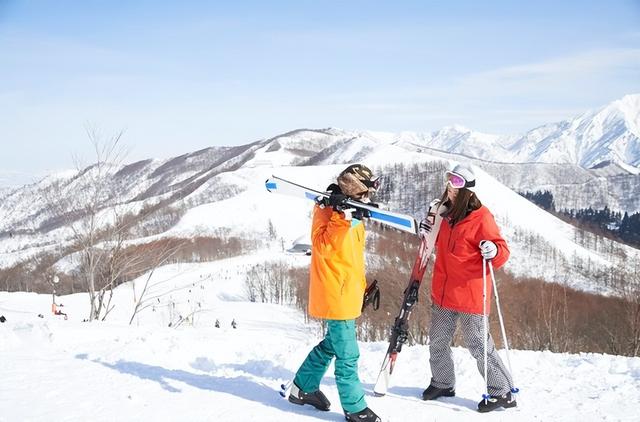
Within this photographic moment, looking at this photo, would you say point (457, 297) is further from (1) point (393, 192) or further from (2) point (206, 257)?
(1) point (393, 192)

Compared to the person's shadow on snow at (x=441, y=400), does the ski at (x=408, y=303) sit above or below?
above

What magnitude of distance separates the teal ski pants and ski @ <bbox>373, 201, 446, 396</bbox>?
0.67 meters

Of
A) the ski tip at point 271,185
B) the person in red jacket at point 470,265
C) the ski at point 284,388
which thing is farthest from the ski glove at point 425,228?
the ski at point 284,388

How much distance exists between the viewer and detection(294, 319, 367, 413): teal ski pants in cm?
479

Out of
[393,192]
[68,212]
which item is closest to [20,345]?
[68,212]

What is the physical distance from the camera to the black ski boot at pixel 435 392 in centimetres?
551

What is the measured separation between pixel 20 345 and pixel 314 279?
188 inches

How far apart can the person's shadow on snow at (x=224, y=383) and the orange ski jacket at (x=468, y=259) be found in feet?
5.55

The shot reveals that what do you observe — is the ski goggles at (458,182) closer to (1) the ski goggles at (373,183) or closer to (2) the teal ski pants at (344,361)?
(1) the ski goggles at (373,183)

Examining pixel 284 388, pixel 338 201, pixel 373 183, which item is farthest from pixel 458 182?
pixel 284 388

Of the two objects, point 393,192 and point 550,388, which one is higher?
point 393,192

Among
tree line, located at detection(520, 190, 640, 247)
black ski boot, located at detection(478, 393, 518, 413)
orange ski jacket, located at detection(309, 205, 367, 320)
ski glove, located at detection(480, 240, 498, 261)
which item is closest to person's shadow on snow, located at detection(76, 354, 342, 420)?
orange ski jacket, located at detection(309, 205, 367, 320)

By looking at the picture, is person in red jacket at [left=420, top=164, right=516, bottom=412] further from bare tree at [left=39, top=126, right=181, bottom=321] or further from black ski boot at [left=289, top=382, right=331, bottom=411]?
bare tree at [left=39, top=126, right=181, bottom=321]

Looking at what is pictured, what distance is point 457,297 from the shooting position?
206 inches
